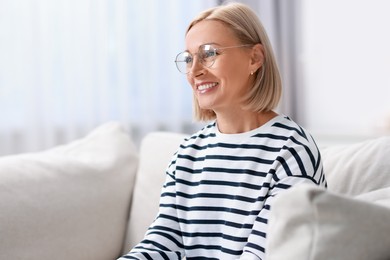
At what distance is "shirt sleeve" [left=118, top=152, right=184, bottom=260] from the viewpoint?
4.65 feet

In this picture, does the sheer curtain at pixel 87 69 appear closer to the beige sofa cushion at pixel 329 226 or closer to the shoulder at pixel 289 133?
the shoulder at pixel 289 133

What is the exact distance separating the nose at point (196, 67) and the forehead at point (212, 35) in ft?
0.09

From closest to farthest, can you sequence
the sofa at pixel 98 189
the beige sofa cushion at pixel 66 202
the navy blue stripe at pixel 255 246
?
1. the navy blue stripe at pixel 255 246
2. the sofa at pixel 98 189
3. the beige sofa cushion at pixel 66 202

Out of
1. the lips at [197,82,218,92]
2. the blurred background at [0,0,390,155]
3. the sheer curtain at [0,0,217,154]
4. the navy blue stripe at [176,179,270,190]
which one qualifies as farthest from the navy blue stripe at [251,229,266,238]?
the sheer curtain at [0,0,217,154]

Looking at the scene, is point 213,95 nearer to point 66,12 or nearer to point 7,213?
point 7,213

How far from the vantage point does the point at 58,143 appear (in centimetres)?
299

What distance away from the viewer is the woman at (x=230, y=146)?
4.44 feet

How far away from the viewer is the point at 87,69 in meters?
3.01

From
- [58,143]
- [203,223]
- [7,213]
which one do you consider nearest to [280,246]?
[203,223]

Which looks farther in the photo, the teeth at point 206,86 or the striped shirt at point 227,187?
the teeth at point 206,86

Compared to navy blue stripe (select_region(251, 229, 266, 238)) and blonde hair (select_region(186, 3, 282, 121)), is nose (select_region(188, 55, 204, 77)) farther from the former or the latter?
navy blue stripe (select_region(251, 229, 266, 238))

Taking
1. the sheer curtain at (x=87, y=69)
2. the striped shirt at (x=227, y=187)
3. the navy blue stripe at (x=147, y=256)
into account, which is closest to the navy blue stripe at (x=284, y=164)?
the striped shirt at (x=227, y=187)

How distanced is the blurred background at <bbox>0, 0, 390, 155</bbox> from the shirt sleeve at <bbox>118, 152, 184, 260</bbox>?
1485 mm

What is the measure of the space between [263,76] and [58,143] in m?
1.76
